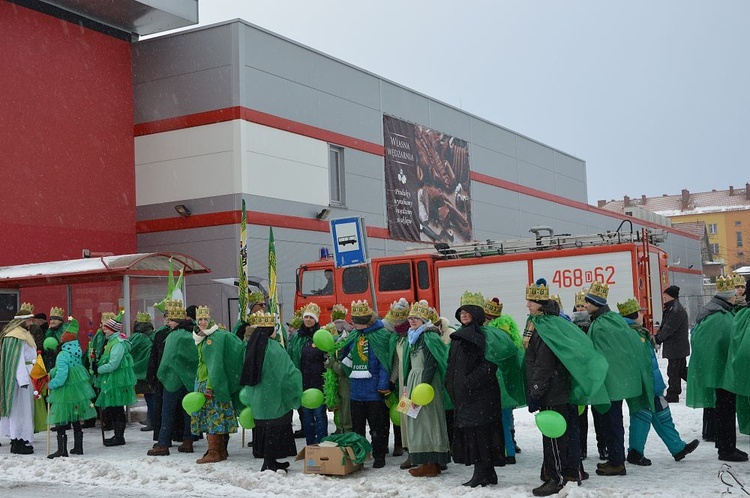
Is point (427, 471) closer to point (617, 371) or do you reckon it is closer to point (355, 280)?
point (617, 371)

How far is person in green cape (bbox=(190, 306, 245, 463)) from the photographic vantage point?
398 inches

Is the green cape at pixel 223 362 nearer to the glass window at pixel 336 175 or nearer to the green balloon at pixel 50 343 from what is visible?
the green balloon at pixel 50 343

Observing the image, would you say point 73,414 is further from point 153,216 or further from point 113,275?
point 153,216

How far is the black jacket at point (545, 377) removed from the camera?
7738 millimetres

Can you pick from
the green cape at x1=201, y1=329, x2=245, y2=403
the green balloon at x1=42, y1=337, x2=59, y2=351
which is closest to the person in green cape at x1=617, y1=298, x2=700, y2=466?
the green cape at x1=201, y1=329, x2=245, y2=403

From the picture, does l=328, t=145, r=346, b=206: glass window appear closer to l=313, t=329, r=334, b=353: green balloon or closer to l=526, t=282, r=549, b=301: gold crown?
l=313, t=329, r=334, b=353: green balloon

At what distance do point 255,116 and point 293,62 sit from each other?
251cm

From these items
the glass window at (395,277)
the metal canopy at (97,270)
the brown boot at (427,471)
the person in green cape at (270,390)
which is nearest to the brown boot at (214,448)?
the person in green cape at (270,390)

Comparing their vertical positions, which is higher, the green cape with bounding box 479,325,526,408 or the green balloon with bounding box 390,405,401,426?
the green cape with bounding box 479,325,526,408

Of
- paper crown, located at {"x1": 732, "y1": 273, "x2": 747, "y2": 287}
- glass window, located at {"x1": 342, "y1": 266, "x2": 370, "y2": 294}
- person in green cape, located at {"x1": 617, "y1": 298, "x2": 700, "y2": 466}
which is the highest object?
glass window, located at {"x1": 342, "y1": 266, "x2": 370, "y2": 294}

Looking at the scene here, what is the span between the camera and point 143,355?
43.8 ft

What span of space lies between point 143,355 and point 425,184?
17503 millimetres

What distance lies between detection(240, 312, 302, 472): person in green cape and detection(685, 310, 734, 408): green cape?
174 inches

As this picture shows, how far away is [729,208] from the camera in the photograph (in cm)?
10888
